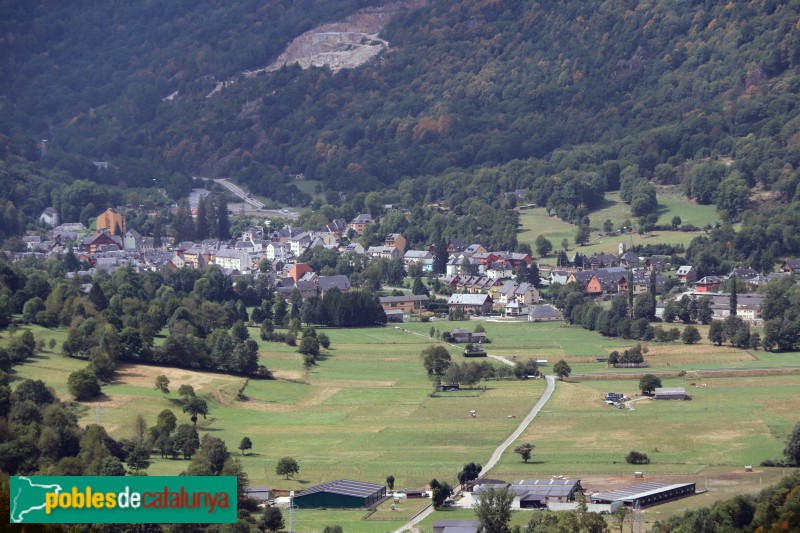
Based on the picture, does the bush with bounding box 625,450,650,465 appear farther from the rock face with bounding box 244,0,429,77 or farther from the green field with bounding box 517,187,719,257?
the rock face with bounding box 244,0,429,77

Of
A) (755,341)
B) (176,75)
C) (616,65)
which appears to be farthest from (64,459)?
(176,75)

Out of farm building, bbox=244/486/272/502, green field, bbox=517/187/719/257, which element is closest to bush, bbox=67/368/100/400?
farm building, bbox=244/486/272/502

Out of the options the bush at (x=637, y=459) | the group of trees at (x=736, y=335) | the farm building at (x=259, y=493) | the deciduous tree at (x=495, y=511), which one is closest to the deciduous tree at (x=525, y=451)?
the bush at (x=637, y=459)

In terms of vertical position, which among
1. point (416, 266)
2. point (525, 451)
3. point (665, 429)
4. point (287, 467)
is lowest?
point (287, 467)

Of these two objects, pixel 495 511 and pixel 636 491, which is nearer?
pixel 495 511

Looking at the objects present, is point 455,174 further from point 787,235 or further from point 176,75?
point 176,75

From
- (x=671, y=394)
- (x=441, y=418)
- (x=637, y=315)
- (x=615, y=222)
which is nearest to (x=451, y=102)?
(x=615, y=222)

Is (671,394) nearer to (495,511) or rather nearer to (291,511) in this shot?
(495,511)
